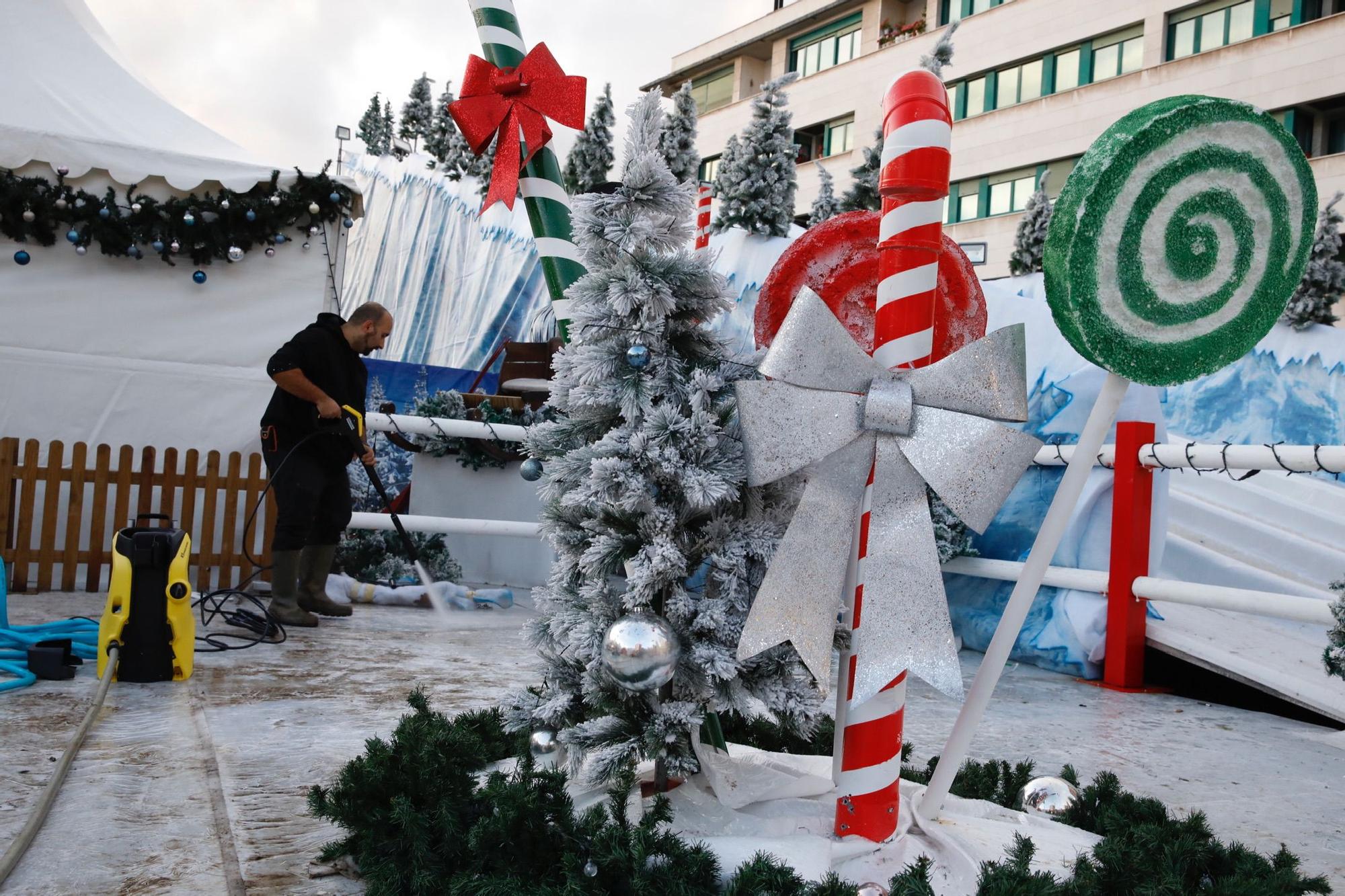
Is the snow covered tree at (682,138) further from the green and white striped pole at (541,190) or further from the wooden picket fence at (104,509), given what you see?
the green and white striped pole at (541,190)

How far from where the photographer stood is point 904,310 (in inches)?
72.6

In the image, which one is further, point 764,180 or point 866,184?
point 866,184

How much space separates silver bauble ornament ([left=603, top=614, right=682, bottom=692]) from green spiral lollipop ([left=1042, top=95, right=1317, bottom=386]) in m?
0.92

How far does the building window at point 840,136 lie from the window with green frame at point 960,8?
325 cm

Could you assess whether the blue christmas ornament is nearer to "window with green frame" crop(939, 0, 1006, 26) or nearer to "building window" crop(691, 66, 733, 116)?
"window with green frame" crop(939, 0, 1006, 26)

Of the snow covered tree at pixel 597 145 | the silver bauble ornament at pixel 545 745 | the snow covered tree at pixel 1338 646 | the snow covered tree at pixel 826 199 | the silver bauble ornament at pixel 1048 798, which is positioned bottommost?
the silver bauble ornament at pixel 1048 798

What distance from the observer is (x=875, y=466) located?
1.85 m

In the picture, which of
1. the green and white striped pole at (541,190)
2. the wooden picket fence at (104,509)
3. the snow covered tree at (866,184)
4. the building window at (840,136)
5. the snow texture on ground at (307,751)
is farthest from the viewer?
the building window at (840,136)

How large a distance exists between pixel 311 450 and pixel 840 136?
2430 centimetres

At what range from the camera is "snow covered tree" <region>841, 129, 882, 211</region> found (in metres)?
9.67

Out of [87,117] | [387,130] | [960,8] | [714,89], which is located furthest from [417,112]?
[87,117]

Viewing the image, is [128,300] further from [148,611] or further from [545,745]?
[545,745]

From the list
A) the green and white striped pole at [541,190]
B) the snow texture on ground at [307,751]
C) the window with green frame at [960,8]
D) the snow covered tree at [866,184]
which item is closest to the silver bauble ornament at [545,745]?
the snow texture on ground at [307,751]

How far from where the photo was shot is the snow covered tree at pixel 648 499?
190 centimetres
